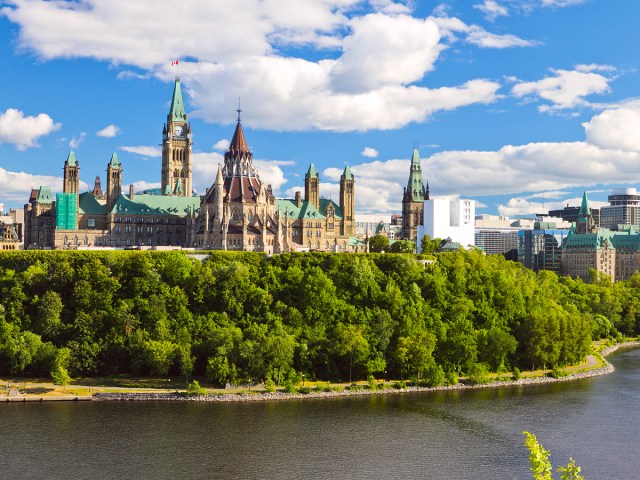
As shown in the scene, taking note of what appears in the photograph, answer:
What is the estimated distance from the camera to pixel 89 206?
644 ft

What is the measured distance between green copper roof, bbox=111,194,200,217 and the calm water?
108776 millimetres

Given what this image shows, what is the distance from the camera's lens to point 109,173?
200 metres

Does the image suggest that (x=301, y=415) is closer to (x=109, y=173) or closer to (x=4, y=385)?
(x=4, y=385)

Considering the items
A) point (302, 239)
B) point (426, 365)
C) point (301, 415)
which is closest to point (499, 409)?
point (426, 365)

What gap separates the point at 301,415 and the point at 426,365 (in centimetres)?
2372

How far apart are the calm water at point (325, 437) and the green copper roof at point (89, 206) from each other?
112 m

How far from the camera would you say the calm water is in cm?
6619

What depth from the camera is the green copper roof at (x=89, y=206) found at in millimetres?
194875

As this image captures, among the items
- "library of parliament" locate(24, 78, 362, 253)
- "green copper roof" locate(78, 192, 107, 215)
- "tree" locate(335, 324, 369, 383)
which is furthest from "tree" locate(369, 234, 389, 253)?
"tree" locate(335, 324, 369, 383)

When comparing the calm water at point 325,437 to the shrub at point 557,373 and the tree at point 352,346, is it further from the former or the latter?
the shrub at point 557,373

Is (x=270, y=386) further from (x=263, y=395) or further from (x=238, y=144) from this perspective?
(x=238, y=144)

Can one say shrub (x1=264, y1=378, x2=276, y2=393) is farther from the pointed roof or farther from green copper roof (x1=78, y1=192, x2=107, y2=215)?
green copper roof (x1=78, y1=192, x2=107, y2=215)

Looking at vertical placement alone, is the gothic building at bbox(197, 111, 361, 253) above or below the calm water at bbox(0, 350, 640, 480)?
above

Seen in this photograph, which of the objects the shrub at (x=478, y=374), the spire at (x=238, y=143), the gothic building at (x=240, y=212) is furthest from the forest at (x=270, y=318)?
the spire at (x=238, y=143)
